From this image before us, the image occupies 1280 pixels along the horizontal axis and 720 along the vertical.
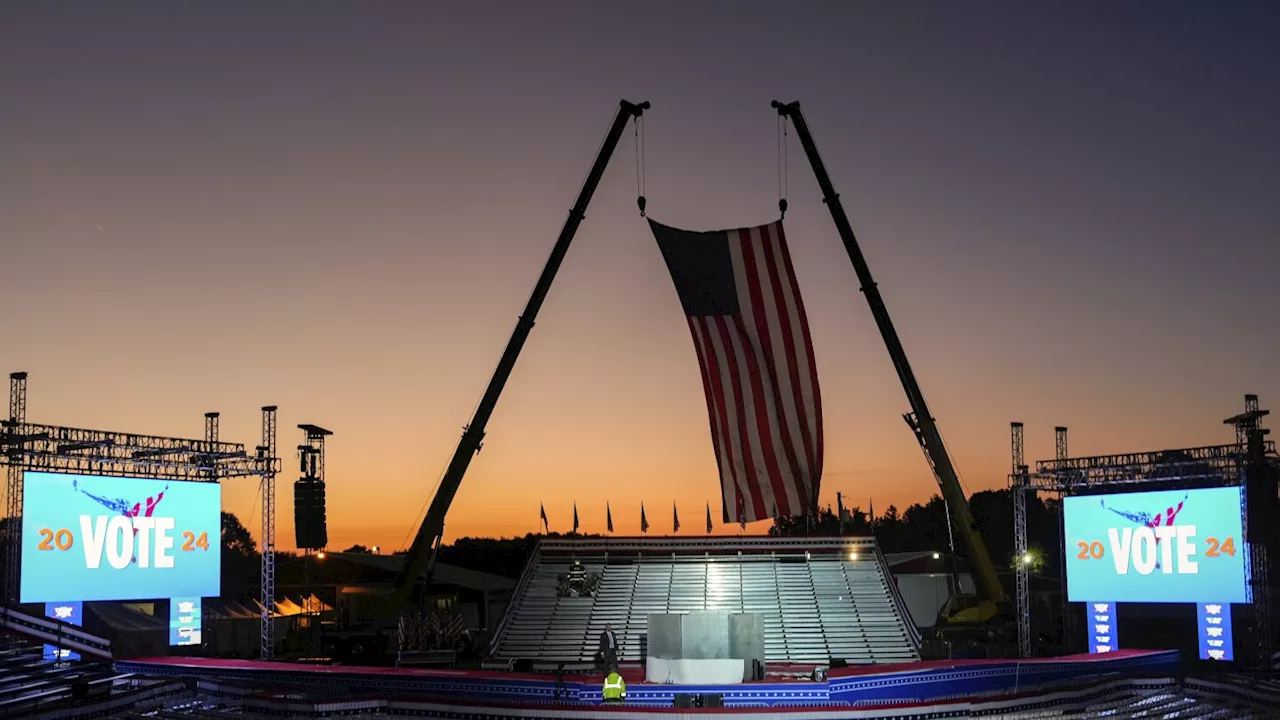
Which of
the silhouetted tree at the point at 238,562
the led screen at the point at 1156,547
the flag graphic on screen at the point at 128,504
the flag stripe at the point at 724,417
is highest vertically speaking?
the flag stripe at the point at 724,417

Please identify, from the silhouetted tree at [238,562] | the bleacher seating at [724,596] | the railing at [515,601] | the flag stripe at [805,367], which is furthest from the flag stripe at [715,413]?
the silhouetted tree at [238,562]

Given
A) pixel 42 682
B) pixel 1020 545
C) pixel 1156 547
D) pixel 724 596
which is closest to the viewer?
pixel 42 682

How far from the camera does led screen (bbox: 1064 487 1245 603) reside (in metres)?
36.9

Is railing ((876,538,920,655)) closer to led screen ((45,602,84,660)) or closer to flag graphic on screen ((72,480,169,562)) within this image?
flag graphic on screen ((72,480,169,562))

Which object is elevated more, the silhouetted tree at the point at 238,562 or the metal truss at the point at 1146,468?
the metal truss at the point at 1146,468

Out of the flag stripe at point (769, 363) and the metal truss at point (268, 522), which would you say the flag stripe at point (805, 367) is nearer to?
the flag stripe at point (769, 363)

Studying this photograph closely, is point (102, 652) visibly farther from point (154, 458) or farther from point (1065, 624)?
point (1065, 624)

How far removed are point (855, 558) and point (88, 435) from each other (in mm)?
25047

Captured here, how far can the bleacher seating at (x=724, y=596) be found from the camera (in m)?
38.2

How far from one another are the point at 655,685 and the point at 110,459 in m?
17.0

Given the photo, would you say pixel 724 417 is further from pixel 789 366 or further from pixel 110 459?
pixel 110 459

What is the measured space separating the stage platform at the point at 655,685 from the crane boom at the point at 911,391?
207 inches

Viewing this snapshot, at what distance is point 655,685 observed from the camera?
28.0 meters

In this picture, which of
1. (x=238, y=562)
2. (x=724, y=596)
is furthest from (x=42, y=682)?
(x=238, y=562)
